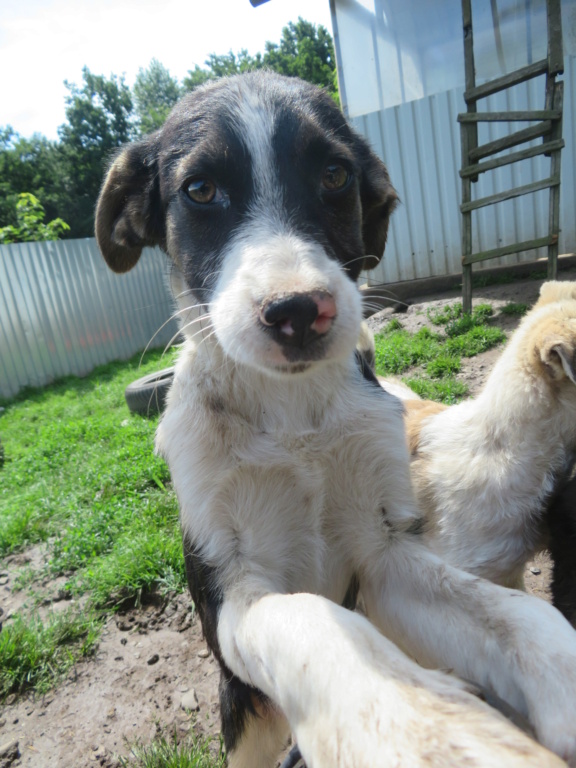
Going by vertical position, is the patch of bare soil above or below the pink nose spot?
below

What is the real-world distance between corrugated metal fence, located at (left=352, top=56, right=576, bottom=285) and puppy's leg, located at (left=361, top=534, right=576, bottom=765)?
739 cm

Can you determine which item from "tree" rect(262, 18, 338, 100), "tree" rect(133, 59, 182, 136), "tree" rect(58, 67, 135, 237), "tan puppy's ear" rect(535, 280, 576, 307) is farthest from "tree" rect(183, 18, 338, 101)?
"tan puppy's ear" rect(535, 280, 576, 307)

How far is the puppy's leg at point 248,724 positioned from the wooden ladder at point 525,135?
18.9 ft

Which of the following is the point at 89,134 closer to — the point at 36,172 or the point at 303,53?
the point at 36,172

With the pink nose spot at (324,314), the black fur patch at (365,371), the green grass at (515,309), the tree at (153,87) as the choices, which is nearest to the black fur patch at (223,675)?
the pink nose spot at (324,314)

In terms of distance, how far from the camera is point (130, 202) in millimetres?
2344

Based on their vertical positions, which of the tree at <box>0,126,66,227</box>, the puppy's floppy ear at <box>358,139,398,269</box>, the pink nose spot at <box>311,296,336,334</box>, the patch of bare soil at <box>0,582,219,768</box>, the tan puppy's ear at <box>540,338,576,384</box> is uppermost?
the tree at <box>0,126,66,227</box>

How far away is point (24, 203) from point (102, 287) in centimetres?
295

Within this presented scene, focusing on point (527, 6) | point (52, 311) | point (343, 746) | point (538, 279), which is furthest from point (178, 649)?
point (52, 311)

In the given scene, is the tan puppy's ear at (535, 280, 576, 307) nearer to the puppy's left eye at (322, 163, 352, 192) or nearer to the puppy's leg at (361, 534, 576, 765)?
the puppy's left eye at (322, 163, 352, 192)

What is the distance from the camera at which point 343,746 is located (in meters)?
1.14

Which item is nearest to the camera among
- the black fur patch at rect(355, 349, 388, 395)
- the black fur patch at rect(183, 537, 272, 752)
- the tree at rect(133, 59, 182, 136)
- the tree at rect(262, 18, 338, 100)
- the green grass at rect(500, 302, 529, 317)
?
the black fur patch at rect(183, 537, 272, 752)

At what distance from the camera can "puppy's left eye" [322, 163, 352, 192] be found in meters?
1.95

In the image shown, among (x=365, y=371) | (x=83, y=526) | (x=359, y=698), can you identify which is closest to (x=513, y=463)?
(x=365, y=371)
